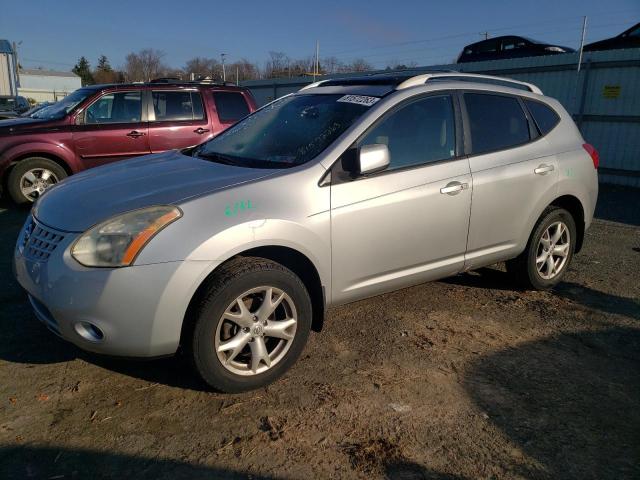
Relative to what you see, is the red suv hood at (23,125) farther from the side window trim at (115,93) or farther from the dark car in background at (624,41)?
the dark car in background at (624,41)

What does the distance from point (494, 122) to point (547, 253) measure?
4.26ft

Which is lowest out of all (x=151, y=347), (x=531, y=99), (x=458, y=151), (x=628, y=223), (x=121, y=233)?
(x=628, y=223)

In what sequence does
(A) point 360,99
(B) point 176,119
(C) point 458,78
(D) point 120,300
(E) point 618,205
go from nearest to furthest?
(D) point 120,300
(A) point 360,99
(C) point 458,78
(B) point 176,119
(E) point 618,205

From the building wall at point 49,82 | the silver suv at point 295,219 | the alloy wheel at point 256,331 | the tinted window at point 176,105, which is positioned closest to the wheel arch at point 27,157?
the tinted window at point 176,105

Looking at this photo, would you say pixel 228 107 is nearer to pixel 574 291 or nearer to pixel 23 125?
pixel 23 125

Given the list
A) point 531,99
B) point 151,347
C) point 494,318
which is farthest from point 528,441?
point 531,99

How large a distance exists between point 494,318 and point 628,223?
15.2ft

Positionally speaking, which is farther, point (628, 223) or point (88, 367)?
point (628, 223)

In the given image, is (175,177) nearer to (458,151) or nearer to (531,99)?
(458,151)

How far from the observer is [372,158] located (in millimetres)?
3061

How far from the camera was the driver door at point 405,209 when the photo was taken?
3135 millimetres

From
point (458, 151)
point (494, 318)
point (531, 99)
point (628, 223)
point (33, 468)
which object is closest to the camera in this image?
point (33, 468)

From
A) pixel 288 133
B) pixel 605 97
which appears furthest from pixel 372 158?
pixel 605 97

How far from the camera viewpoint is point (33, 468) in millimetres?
2254
